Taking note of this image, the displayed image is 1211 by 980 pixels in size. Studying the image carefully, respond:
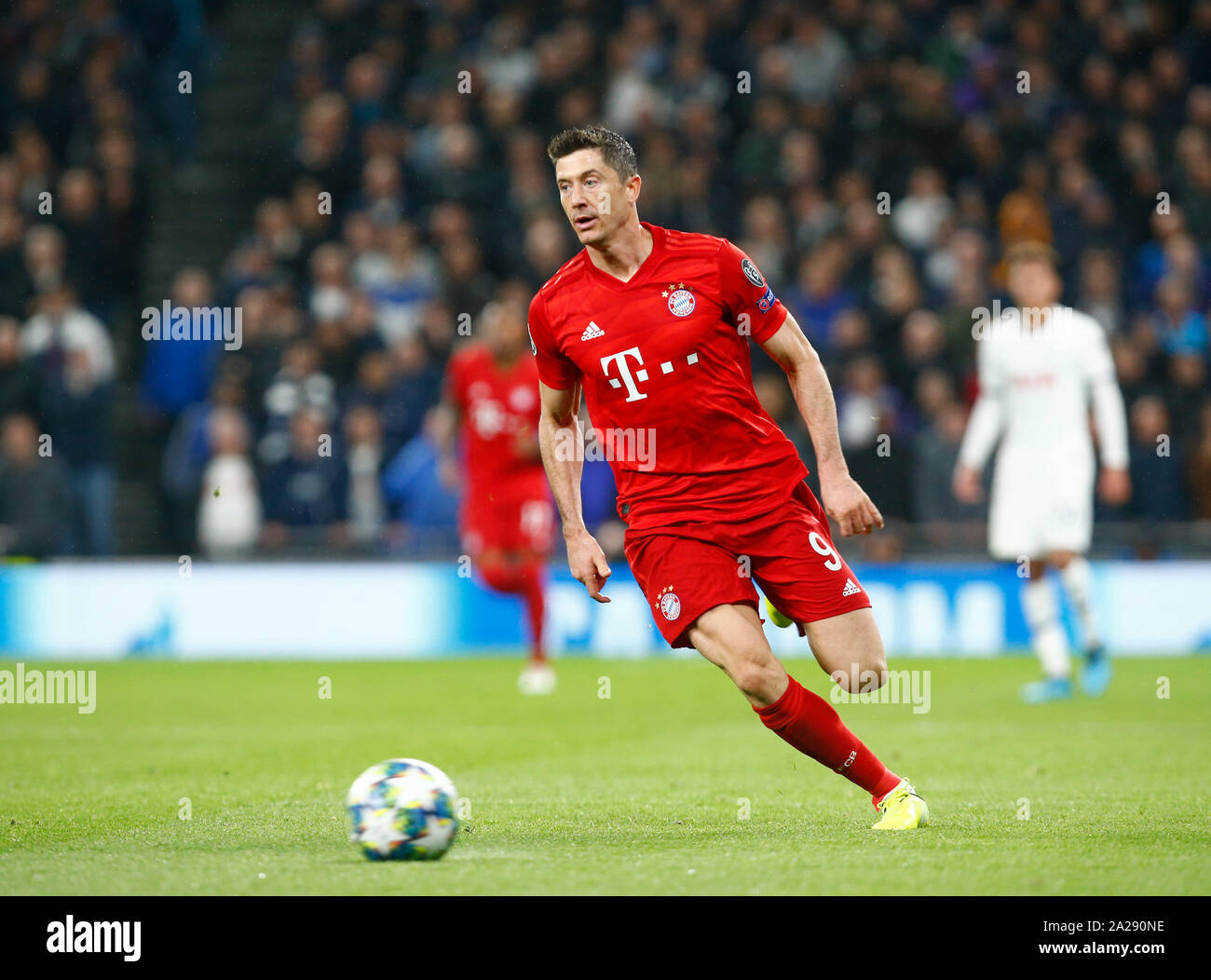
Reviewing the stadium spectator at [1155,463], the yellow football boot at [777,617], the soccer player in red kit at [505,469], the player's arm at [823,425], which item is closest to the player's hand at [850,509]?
the player's arm at [823,425]

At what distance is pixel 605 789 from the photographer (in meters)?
7.06

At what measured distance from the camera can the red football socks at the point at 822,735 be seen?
18.9ft

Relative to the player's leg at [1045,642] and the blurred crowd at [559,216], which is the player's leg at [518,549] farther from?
the player's leg at [1045,642]

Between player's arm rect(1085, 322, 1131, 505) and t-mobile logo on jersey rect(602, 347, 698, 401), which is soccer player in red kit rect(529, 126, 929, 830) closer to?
t-mobile logo on jersey rect(602, 347, 698, 401)

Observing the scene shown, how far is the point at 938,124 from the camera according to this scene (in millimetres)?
16891

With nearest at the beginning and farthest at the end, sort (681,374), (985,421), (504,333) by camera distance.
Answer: (681,374) < (985,421) < (504,333)

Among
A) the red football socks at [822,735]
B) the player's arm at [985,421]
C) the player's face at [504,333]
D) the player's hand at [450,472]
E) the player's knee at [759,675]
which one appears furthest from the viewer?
the player's hand at [450,472]

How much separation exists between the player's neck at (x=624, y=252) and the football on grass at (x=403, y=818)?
6.10 feet

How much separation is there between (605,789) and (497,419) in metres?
5.20

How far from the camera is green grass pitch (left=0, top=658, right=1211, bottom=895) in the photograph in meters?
4.93

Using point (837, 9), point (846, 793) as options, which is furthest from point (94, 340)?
point (846, 793)

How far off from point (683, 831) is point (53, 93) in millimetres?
14378

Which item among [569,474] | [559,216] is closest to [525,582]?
[559,216]

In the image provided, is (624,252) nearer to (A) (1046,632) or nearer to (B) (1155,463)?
(A) (1046,632)
